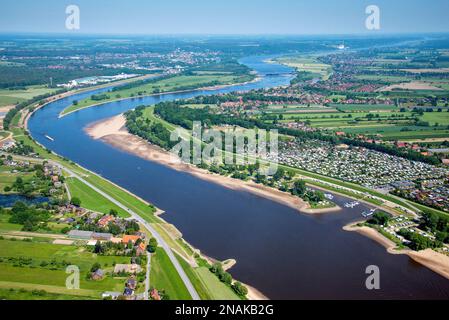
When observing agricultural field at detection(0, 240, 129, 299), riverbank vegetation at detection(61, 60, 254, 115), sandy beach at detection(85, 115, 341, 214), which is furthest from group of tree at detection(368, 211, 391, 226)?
riverbank vegetation at detection(61, 60, 254, 115)

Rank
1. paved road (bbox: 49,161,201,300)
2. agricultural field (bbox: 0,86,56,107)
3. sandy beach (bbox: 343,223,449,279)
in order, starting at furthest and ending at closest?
agricultural field (bbox: 0,86,56,107), sandy beach (bbox: 343,223,449,279), paved road (bbox: 49,161,201,300)

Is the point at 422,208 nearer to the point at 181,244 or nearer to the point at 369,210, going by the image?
the point at 369,210

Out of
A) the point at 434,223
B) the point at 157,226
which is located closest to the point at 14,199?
the point at 157,226

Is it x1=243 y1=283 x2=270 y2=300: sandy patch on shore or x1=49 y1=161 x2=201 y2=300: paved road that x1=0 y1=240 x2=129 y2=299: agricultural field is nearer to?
x1=49 y1=161 x2=201 y2=300: paved road

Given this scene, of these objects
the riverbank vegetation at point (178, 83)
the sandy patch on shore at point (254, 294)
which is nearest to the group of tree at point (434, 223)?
the sandy patch on shore at point (254, 294)

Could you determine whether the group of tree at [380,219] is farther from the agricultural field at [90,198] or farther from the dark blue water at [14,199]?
the dark blue water at [14,199]

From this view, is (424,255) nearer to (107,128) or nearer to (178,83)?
(107,128)
